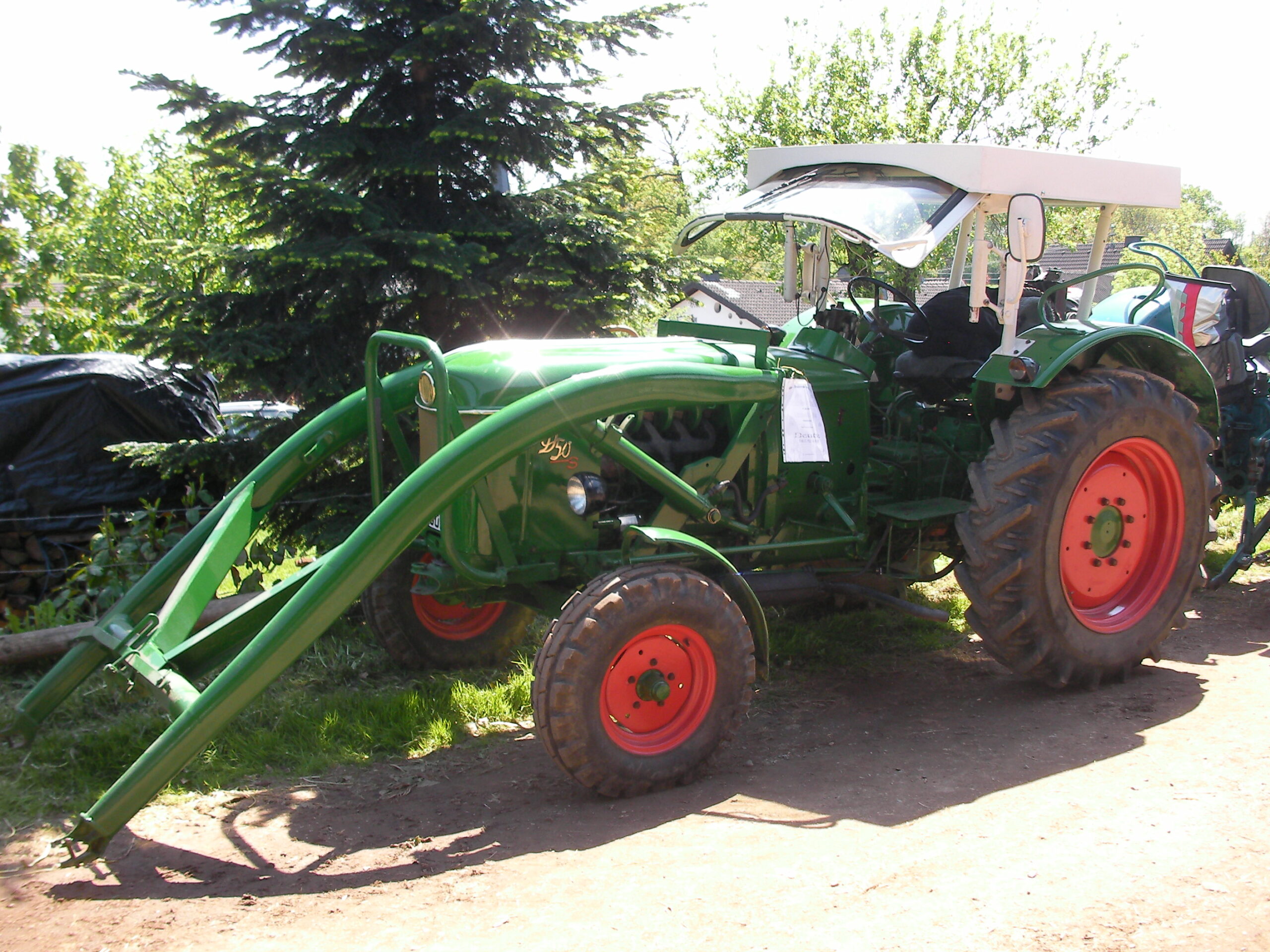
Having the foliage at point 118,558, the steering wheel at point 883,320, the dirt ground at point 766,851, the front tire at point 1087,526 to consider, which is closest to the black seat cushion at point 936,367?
the steering wheel at point 883,320

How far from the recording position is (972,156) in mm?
4414

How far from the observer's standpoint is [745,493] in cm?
466

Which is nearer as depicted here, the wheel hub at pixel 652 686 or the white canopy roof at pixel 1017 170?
the wheel hub at pixel 652 686

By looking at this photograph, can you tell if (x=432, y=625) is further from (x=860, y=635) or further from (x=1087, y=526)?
(x=1087, y=526)

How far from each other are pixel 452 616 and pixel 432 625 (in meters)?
0.13

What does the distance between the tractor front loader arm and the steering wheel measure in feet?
4.07

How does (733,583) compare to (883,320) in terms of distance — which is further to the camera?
(883,320)

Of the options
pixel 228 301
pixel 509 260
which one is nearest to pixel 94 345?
pixel 228 301

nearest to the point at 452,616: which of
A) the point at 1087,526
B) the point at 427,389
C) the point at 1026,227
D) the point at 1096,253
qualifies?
the point at 427,389

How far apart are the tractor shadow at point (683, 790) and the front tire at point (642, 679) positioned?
0.54 ft

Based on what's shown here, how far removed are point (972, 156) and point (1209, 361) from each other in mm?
2987

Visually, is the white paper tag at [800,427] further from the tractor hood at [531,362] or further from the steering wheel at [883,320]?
the steering wheel at [883,320]

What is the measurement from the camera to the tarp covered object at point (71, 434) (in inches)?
243

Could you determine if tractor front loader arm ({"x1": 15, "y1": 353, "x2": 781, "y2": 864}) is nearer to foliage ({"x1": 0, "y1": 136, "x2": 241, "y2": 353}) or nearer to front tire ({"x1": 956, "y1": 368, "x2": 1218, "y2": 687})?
front tire ({"x1": 956, "y1": 368, "x2": 1218, "y2": 687})
